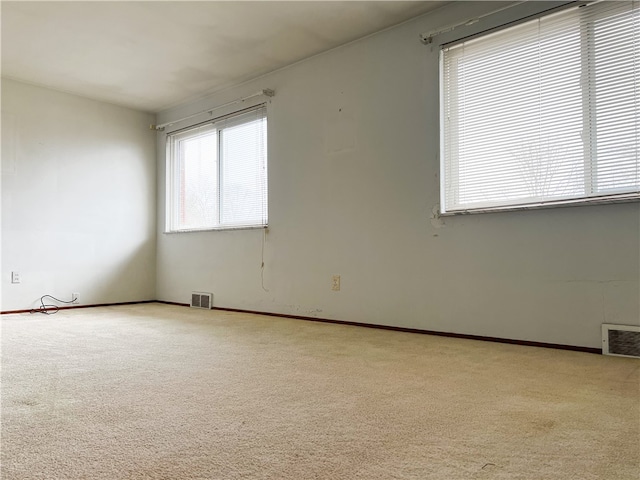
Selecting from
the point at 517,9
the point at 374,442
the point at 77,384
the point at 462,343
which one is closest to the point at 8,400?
the point at 77,384

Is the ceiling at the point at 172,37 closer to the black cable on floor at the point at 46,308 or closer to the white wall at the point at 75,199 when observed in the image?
the white wall at the point at 75,199

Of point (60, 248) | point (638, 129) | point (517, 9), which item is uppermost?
point (517, 9)

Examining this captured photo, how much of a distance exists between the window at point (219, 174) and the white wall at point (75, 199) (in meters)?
0.43

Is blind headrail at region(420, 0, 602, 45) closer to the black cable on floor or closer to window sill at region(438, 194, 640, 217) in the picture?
window sill at region(438, 194, 640, 217)

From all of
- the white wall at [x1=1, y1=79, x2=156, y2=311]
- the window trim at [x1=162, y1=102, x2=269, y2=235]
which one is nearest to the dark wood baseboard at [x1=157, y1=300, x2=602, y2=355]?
the window trim at [x1=162, y1=102, x2=269, y2=235]

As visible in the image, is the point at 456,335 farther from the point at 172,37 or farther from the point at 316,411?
the point at 172,37

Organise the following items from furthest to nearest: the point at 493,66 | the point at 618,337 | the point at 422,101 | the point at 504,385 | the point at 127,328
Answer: the point at 127,328 → the point at 422,101 → the point at 493,66 → the point at 618,337 → the point at 504,385

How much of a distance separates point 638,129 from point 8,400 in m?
3.21

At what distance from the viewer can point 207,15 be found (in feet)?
10.7

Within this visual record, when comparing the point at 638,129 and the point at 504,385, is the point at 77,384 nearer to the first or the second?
the point at 504,385

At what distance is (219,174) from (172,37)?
61.1 inches

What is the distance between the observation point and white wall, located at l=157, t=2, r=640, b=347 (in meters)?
2.56

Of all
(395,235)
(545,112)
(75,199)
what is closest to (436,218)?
(395,235)

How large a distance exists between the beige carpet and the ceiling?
2.32 metres
